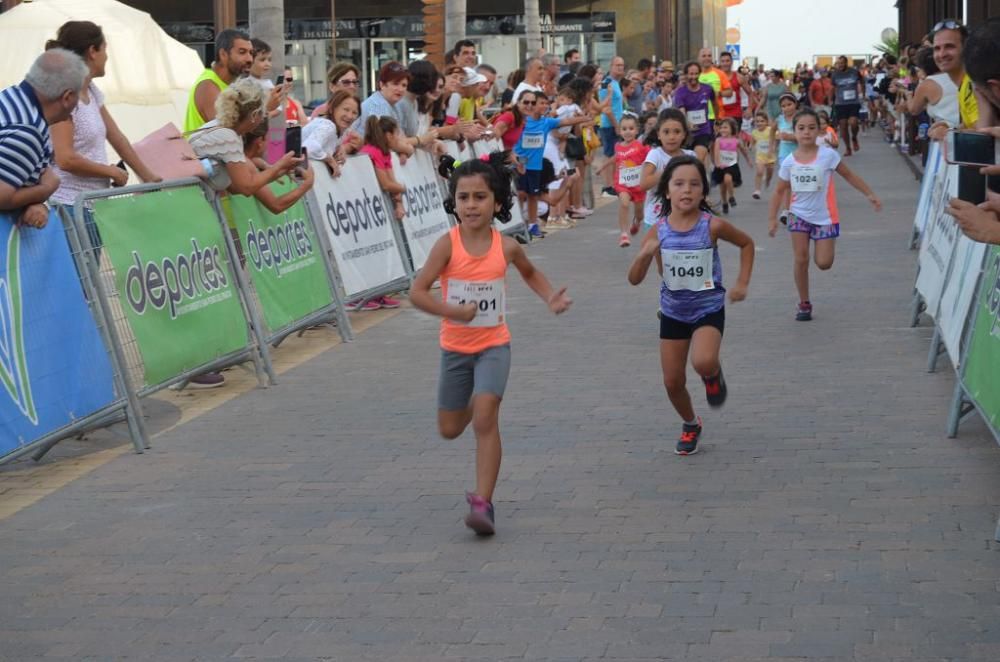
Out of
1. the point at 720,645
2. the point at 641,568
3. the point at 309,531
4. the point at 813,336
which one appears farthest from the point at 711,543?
the point at 813,336

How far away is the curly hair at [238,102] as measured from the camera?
9.91 metres

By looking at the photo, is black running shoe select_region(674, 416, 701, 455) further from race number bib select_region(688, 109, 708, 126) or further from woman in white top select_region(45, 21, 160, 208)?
race number bib select_region(688, 109, 708, 126)

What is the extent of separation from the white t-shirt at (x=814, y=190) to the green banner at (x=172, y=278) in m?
4.33

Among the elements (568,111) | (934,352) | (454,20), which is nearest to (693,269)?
(934,352)

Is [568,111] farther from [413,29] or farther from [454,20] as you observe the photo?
[413,29]

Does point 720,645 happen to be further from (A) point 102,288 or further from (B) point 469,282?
(A) point 102,288

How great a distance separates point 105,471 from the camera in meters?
7.71

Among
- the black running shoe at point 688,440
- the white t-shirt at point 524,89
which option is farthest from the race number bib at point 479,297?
the white t-shirt at point 524,89

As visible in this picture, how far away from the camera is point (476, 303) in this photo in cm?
651

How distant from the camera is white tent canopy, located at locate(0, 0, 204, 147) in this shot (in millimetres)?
21625

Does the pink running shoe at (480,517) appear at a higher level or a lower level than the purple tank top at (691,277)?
lower

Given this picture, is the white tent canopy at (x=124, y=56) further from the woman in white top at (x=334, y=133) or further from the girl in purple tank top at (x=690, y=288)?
the girl in purple tank top at (x=690, y=288)

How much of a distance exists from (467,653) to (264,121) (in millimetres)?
5989

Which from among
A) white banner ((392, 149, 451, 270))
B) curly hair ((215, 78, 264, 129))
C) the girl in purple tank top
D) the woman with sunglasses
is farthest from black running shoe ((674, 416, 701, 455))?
the woman with sunglasses
